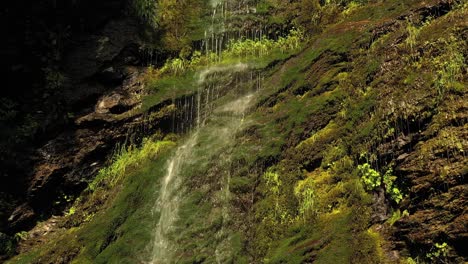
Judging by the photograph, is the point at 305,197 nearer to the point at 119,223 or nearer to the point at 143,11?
the point at 119,223

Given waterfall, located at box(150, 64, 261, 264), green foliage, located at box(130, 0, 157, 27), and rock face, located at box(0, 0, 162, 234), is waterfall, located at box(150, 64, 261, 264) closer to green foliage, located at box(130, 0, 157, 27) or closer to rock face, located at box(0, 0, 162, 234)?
rock face, located at box(0, 0, 162, 234)

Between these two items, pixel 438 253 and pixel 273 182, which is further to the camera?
pixel 273 182

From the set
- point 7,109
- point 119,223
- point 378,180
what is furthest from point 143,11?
point 378,180

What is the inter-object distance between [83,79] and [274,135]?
22.1ft

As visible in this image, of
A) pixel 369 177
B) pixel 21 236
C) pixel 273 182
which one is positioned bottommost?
pixel 21 236

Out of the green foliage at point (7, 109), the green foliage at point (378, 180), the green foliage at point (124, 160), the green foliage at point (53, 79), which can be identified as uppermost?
the green foliage at point (53, 79)

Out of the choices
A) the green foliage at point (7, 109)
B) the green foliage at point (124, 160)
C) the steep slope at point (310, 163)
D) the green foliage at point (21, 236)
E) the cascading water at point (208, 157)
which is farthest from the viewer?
the green foliage at point (7, 109)

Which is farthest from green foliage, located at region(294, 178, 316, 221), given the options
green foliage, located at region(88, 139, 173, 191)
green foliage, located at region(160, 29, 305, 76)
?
green foliage, located at region(160, 29, 305, 76)

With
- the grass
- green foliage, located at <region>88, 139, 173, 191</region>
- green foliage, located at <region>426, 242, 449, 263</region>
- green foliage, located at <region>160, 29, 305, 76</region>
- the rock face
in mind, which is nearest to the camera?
green foliage, located at <region>426, 242, 449, 263</region>

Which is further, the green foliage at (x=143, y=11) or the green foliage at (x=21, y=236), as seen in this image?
the green foliage at (x=143, y=11)

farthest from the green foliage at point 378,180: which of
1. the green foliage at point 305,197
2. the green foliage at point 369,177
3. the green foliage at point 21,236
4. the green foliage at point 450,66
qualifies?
the green foliage at point 21,236

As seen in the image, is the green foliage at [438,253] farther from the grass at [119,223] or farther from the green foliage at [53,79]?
the green foliage at [53,79]

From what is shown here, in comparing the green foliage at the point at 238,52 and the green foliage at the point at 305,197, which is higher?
the green foliage at the point at 238,52

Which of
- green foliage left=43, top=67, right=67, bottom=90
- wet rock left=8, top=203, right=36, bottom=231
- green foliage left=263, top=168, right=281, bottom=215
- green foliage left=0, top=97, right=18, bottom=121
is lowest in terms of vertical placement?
wet rock left=8, top=203, right=36, bottom=231
